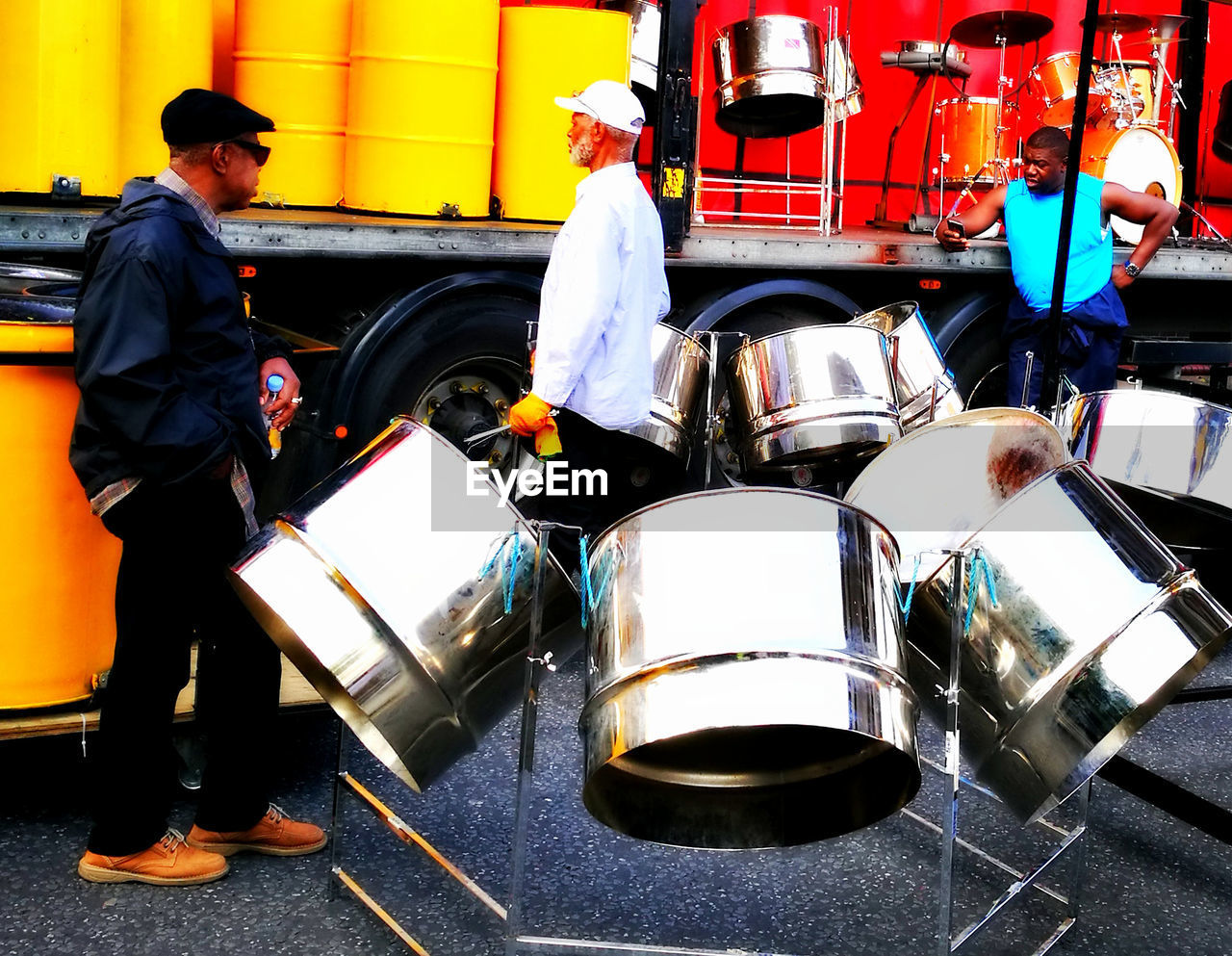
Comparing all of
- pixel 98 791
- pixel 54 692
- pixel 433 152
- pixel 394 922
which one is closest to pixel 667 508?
pixel 394 922

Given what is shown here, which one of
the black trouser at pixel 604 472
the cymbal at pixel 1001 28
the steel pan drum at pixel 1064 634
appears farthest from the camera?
the cymbal at pixel 1001 28

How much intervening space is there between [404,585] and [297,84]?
268cm

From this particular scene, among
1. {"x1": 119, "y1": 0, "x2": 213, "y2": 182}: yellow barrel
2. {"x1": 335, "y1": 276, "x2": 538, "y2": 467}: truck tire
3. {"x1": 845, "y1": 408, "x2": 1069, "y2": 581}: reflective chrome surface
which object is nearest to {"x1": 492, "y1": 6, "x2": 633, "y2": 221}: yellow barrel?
{"x1": 335, "y1": 276, "x2": 538, "y2": 467}: truck tire

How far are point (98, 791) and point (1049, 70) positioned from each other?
6588mm

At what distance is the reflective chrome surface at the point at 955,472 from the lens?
2602mm

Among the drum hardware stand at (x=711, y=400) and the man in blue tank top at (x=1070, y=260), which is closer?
the drum hardware stand at (x=711, y=400)

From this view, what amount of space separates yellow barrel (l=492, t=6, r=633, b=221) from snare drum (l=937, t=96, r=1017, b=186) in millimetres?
3361

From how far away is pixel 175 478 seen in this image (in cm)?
243

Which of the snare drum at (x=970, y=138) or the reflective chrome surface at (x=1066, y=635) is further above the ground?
the snare drum at (x=970, y=138)

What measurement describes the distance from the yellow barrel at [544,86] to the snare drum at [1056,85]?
12.7 ft

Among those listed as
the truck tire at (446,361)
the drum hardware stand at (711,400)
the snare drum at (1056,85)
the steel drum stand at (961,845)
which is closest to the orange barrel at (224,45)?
the truck tire at (446,361)

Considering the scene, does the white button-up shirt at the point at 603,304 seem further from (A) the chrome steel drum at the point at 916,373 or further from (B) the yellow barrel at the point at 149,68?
(B) the yellow barrel at the point at 149,68

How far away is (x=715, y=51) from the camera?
242 inches

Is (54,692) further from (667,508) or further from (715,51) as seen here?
(715,51)
